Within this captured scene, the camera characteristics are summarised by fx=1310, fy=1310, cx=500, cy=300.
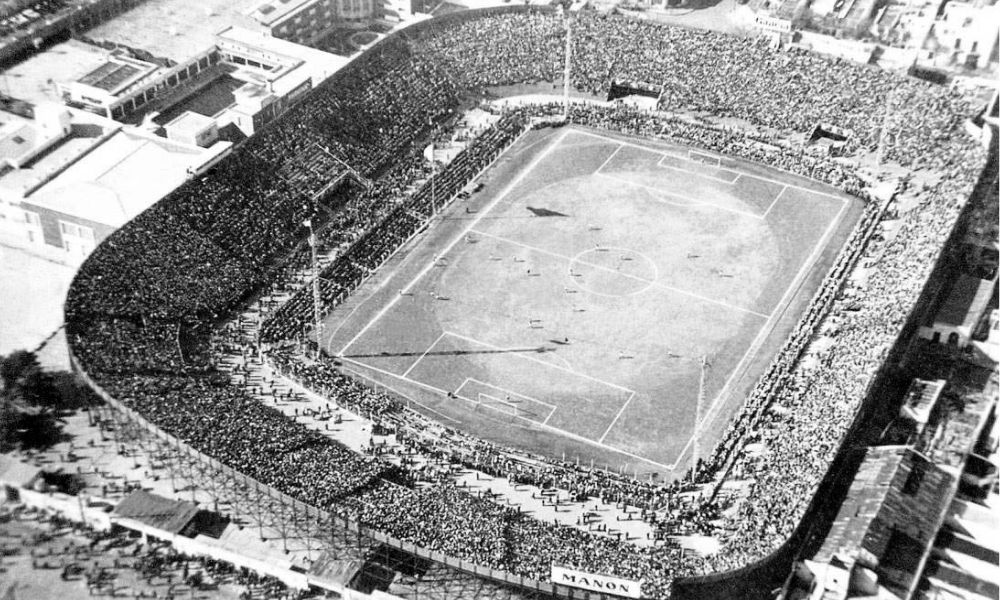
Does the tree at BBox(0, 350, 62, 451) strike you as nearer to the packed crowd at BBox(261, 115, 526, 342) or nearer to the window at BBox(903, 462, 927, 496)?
the packed crowd at BBox(261, 115, 526, 342)

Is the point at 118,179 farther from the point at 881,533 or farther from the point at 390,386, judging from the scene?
the point at 881,533

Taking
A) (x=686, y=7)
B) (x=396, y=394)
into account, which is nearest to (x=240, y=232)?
(x=396, y=394)

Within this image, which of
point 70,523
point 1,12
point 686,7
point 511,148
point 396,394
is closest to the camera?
point 70,523

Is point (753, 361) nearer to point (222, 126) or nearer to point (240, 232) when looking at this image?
point (240, 232)

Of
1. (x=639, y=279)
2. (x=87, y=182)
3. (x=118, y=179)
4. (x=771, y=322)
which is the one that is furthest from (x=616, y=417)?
(x=87, y=182)

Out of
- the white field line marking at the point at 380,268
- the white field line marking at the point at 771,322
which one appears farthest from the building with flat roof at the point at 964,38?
the white field line marking at the point at 380,268

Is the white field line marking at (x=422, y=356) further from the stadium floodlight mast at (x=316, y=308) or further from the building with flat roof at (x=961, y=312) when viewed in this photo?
the building with flat roof at (x=961, y=312)
